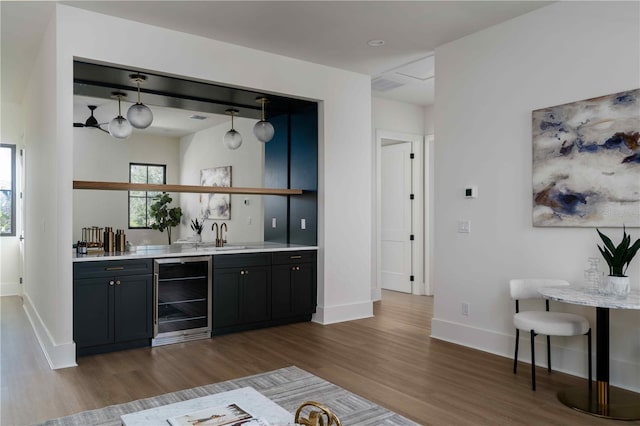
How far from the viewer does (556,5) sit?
3.80 metres

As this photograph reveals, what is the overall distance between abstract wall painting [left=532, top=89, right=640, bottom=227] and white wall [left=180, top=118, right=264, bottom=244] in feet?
12.5

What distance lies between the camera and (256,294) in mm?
5086

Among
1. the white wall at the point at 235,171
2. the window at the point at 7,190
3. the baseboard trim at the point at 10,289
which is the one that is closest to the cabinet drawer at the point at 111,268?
the white wall at the point at 235,171

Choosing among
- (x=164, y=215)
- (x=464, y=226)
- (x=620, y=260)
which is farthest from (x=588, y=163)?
(x=164, y=215)

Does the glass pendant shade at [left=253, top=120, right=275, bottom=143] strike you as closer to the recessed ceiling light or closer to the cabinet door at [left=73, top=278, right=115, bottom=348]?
the recessed ceiling light

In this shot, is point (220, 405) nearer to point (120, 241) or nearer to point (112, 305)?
point (112, 305)

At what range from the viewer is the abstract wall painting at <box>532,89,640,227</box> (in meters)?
3.35

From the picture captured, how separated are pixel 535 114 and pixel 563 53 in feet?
1.67

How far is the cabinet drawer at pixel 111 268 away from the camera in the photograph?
4.01 meters

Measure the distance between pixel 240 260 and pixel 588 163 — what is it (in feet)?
10.9

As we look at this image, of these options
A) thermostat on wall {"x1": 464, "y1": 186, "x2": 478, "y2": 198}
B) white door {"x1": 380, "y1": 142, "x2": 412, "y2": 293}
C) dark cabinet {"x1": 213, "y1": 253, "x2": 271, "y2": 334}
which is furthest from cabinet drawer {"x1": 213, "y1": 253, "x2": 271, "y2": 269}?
white door {"x1": 380, "y1": 142, "x2": 412, "y2": 293}

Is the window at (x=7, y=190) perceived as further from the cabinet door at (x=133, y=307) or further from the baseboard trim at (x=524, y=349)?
the baseboard trim at (x=524, y=349)

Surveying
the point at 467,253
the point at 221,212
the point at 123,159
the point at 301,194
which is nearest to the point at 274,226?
the point at 301,194

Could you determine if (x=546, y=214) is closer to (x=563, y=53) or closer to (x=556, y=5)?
(x=563, y=53)
